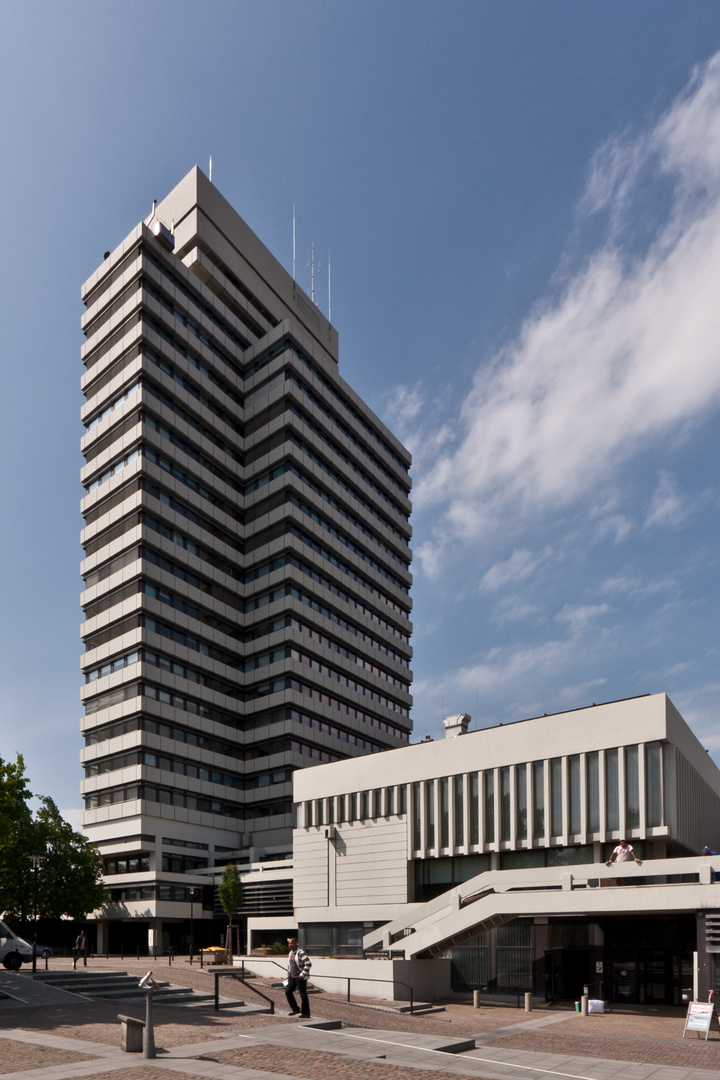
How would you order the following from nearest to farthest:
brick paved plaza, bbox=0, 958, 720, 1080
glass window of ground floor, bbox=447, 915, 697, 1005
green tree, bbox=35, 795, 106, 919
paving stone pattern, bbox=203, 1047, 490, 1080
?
paving stone pattern, bbox=203, 1047, 490, 1080
brick paved plaza, bbox=0, 958, 720, 1080
glass window of ground floor, bbox=447, 915, 697, 1005
green tree, bbox=35, 795, 106, 919

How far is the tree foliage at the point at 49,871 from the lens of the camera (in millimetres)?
65188

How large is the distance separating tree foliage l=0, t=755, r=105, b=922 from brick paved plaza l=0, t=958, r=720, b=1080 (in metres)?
33.7

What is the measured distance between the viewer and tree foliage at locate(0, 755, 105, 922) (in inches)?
2566

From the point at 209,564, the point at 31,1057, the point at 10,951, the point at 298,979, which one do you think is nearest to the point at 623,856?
the point at 298,979

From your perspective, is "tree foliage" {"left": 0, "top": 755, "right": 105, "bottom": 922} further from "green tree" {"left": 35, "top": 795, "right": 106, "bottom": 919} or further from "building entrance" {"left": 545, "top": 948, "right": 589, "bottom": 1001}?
"building entrance" {"left": 545, "top": 948, "right": 589, "bottom": 1001}

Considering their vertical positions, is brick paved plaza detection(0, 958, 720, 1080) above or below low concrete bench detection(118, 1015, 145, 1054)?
below

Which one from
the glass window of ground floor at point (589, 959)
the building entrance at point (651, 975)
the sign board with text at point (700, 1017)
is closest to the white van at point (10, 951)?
the glass window of ground floor at point (589, 959)

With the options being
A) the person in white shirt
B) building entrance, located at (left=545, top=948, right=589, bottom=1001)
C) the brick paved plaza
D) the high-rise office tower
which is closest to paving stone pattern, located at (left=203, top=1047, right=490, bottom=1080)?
the brick paved plaza

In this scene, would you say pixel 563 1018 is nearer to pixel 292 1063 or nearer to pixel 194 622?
pixel 292 1063

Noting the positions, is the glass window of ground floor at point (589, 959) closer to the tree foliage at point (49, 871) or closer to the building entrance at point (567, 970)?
the building entrance at point (567, 970)

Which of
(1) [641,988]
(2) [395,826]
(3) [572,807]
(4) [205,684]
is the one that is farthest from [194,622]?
(1) [641,988]

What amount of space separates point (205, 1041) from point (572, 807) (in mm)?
25776

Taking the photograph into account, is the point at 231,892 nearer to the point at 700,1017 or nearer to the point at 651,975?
the point at 651,975

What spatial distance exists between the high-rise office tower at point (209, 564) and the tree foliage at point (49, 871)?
720cm
